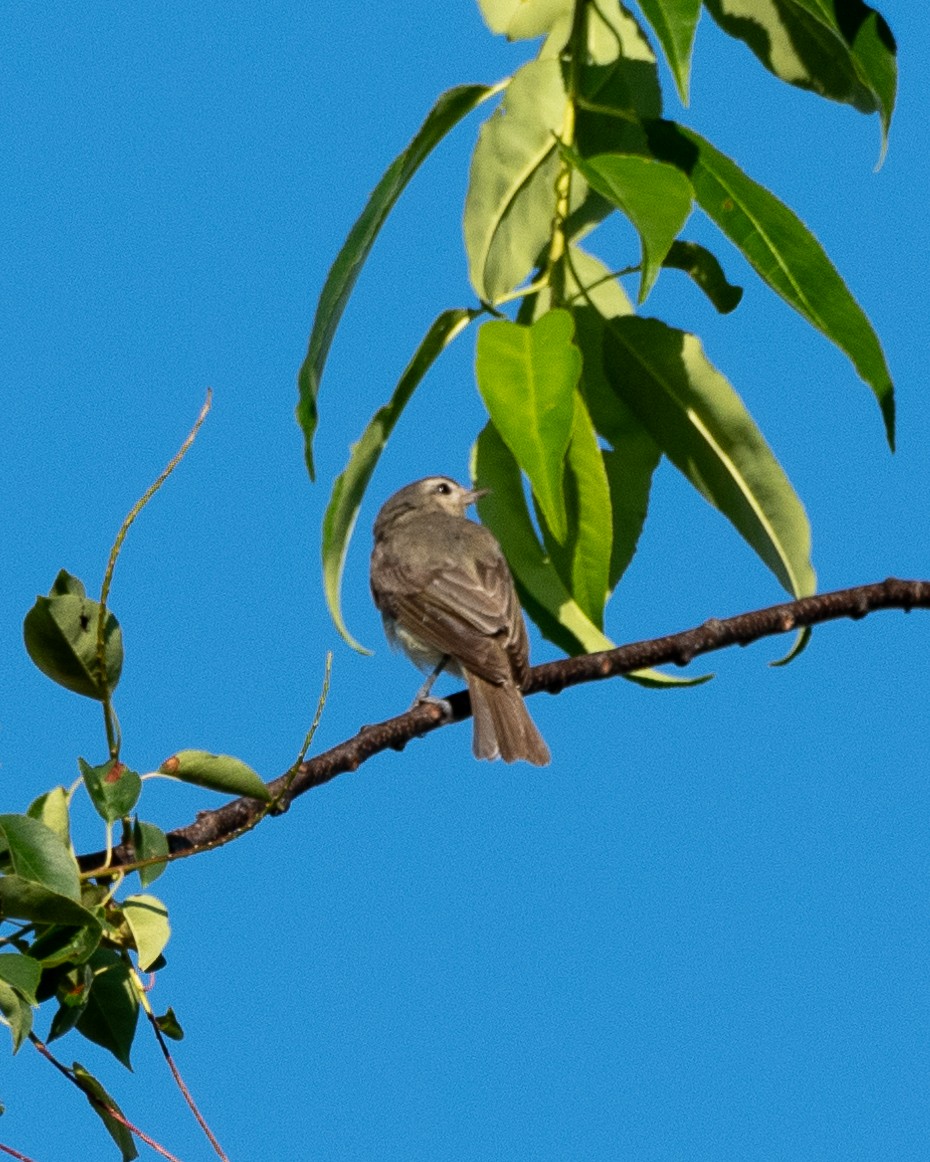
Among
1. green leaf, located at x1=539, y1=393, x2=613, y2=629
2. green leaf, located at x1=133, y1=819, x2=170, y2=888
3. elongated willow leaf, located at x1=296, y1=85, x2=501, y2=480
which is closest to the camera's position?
green leaf, located at x1=133, y1=819, x2=170, y2=888

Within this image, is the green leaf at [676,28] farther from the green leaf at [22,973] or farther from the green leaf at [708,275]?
the green leaf at [22,973]

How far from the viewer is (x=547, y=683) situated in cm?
346

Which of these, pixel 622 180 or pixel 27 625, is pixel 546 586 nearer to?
pixel 622 180

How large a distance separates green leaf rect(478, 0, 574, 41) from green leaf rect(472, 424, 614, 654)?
0.88m

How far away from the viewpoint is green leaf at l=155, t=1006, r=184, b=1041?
261 cm

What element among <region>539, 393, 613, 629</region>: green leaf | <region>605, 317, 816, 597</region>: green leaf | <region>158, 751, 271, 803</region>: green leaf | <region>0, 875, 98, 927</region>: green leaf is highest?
<region>605, 317, 816, 597</region>: green leaf

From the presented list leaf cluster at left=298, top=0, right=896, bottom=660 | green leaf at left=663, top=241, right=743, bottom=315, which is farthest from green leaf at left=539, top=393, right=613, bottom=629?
green leaf at left=663, top=241, right=743, bottom=315

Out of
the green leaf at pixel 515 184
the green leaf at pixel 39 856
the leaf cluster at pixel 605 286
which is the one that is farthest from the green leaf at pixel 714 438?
the green leaf at pixel 39 856

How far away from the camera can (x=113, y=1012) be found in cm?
264

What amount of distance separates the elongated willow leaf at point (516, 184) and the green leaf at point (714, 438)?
0.26 m

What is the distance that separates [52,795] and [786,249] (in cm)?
174

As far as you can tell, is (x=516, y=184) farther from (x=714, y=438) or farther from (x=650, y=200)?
(x=650, y=200)

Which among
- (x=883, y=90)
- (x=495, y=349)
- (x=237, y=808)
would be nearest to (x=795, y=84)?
(x=883, y=90)

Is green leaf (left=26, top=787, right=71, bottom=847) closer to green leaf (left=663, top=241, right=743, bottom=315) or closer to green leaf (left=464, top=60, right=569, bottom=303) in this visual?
green leaf (left=464, top=60, right=569, bottom=303)
